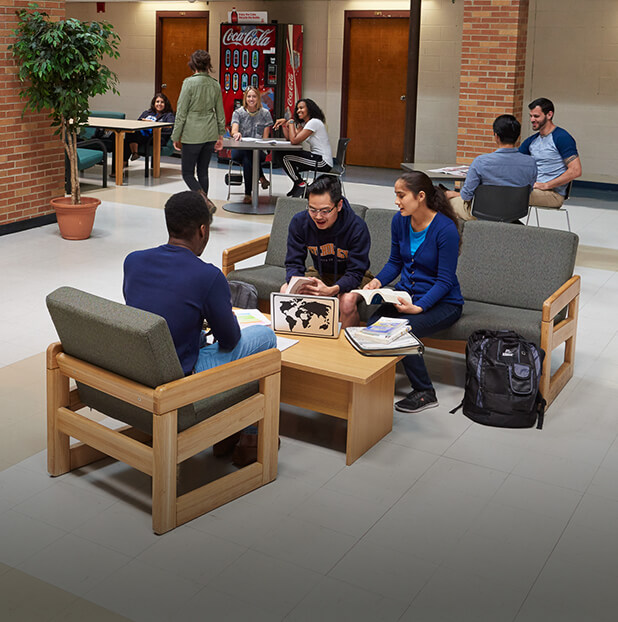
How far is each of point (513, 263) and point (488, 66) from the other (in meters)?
5.42

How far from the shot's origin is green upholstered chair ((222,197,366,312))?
507 cm

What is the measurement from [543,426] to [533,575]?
1308mm

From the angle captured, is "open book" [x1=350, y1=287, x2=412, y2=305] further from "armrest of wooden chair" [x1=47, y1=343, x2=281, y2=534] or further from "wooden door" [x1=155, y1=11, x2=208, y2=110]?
"wooden door" [x1=155, y1=11, x2=208, y2=110]

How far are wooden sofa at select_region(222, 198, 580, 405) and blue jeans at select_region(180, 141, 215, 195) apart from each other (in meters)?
4.04

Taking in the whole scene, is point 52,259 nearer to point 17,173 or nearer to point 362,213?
point 17,173

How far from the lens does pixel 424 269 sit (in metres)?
4.44

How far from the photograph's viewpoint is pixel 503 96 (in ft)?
31.2

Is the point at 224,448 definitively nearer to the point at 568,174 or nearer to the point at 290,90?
the point at 568,174

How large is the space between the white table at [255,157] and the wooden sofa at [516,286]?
4.13m

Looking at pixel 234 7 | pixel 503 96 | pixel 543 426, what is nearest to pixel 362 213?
pixel 543 426

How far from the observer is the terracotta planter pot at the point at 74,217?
7766 millimetres

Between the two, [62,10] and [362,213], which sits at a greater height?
[62,10]

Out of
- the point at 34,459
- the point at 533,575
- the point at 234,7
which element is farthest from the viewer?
the point at 234,7

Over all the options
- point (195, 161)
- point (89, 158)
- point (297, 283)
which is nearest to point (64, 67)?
point (195, 161)
